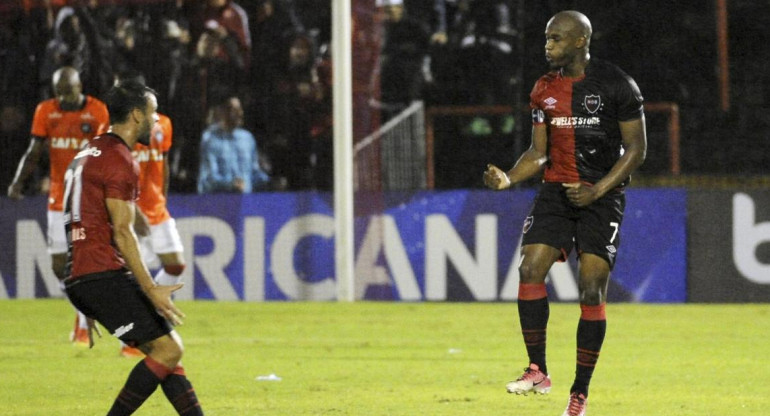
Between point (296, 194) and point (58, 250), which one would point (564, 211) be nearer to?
point (58, 250)

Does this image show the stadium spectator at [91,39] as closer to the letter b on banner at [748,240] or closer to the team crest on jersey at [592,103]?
the letter b on banner at [748,240]

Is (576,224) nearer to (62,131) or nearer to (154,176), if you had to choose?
(154,176)

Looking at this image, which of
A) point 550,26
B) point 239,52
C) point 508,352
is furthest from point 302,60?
point 550,26

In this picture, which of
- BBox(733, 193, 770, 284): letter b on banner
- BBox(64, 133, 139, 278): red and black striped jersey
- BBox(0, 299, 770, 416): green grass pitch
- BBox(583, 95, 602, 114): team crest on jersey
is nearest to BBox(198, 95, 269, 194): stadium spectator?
BBox(0, 299, 770, 416): green grass pitch

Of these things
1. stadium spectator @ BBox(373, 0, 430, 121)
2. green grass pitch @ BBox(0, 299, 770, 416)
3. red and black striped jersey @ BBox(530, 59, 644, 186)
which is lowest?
green grass pitch @ BBox(0, 299, 770, 416)

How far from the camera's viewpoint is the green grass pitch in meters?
7.97

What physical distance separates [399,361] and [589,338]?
3182mm

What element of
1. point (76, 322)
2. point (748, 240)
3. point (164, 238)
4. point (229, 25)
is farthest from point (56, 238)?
point (748, 240)

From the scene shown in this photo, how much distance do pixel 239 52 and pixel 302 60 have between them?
80 centimetres

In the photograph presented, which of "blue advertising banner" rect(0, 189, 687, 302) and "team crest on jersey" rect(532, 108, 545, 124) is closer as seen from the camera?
"team crest on jersey" rect(532, 108, 545, 124)

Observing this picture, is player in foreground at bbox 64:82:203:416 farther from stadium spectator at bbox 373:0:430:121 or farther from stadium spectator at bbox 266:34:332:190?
stadium spectator at bbox 373:0:430:121

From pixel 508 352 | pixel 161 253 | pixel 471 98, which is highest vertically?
pixel 471 98

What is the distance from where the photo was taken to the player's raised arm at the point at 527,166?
734cm

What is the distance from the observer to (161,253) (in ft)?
36.6
